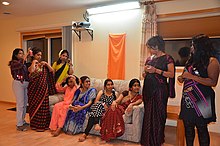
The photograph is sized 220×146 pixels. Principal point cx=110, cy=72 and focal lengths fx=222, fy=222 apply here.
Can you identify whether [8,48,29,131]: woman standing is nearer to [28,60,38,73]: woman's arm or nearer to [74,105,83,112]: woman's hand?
[28,60,38,73]: woman's arm

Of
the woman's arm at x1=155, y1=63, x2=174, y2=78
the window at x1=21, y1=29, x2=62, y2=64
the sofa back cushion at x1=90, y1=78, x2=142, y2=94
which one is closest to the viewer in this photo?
the woman's arm at x1=155, y1=63, x2=174, y2=78

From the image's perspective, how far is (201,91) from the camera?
6.64ft

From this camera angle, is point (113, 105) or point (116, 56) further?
point (116, 56)

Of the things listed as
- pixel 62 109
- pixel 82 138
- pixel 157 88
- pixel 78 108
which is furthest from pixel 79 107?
pixel 157 88

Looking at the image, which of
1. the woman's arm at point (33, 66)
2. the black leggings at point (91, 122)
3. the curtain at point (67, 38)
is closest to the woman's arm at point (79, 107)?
the black leggings at point (91, 122)

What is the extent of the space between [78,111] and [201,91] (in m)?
1.92

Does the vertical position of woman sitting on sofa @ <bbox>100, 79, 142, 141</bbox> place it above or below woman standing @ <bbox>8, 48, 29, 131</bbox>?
below

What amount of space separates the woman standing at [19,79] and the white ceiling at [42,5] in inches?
43.7

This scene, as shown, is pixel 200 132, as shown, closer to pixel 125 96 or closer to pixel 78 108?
pixel 125 96

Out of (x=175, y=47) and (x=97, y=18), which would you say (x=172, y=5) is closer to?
(x=175, y=47)

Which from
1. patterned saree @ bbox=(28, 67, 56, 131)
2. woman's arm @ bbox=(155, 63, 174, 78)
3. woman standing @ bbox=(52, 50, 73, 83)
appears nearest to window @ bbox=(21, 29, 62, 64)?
woman standing @ bbox=(52, 50, 73, 83)

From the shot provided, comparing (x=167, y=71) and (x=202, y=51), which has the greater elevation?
(x=202, y=51)

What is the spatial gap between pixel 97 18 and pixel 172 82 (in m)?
2.37

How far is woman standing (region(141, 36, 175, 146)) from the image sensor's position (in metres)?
2.57
